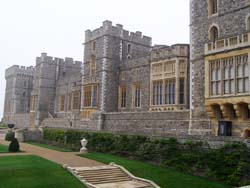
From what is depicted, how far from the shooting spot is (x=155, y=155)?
17.8 metres

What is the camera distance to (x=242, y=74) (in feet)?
53.5

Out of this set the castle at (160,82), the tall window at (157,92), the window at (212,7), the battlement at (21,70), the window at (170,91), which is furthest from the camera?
the battlement at (21,70)

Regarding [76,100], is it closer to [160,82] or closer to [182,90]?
[160,82]

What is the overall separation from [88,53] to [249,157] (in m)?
23.5

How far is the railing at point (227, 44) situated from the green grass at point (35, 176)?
423 inches

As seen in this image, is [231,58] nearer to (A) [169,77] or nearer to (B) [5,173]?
(A) [169,77]

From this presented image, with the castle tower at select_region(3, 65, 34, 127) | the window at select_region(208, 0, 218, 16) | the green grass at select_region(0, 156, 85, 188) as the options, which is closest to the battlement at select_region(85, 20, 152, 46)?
the window at select_region(208, 0, 218, 16)

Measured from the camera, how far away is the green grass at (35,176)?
12.0 m

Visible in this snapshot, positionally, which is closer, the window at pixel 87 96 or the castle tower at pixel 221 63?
the castle tower at pixel 221 63

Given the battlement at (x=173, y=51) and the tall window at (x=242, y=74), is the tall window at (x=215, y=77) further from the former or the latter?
the battlement at (x=173, y=51)

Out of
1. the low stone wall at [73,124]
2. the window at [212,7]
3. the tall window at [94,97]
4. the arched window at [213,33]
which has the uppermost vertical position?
the window at [212,7]

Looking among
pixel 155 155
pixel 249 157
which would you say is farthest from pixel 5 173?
pixel 249 157

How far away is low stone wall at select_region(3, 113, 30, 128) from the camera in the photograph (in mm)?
49287

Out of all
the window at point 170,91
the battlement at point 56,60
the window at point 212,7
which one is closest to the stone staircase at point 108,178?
the window at point 170,91
